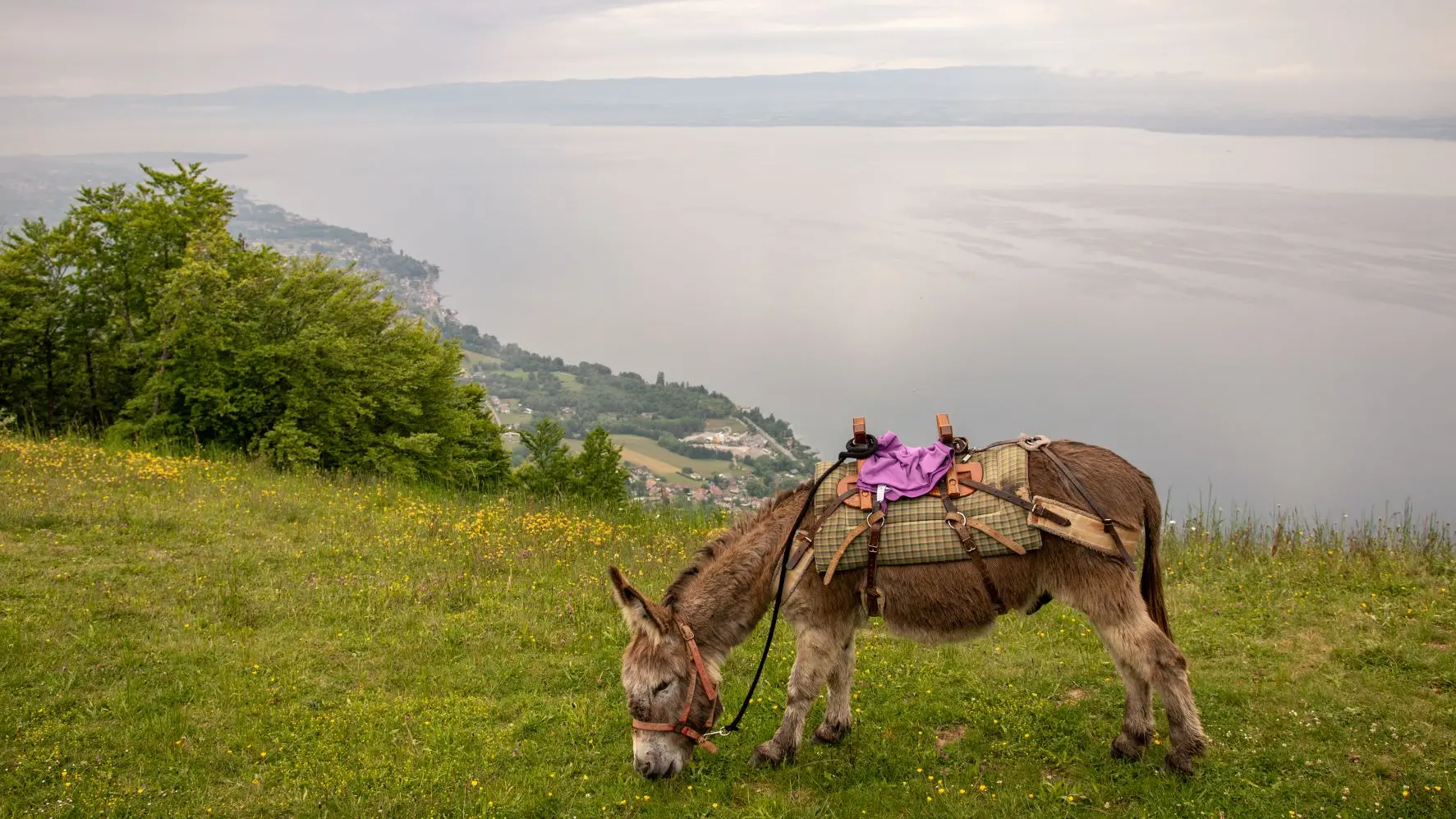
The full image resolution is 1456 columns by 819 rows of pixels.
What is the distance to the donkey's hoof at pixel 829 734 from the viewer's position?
6219mm

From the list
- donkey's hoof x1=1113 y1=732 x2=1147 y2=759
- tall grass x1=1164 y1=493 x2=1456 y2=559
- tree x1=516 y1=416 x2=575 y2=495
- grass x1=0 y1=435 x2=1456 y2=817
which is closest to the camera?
grass x1=0 y1=435 x2=1456 y2=817

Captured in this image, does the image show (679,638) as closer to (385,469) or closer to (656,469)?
(385,469)

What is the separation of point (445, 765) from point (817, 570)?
291 centimetres

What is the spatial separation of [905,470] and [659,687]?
215 cm

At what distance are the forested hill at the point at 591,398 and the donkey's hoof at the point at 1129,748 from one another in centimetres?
999

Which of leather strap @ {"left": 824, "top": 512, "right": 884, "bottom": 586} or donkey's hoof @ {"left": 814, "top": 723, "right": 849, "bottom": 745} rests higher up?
leather strap @ {"left": 824, "top": 512, "right": 884, "bottom": 586}

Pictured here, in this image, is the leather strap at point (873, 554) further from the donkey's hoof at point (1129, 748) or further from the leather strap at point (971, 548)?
the donkey's hoof at point (1129, 748)

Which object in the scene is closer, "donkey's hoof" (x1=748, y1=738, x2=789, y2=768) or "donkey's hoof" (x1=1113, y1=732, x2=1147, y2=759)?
"donkey's hoof" (x1=1113, y1=732, x2=1147, y2=759)

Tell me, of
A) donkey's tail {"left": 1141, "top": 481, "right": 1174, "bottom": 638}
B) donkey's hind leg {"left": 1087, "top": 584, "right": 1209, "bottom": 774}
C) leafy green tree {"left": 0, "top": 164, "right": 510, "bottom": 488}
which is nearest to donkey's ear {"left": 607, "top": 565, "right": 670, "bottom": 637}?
donkey's hind leg {"left": 1087, "top": 584, "right": 1209, "bottom": 774}

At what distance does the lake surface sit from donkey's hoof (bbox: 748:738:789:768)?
11.0 metres

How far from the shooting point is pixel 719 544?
20.2 ft

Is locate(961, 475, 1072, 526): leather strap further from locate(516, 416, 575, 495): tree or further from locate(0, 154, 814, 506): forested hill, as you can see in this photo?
locate(516, 416, 575, 495): tree

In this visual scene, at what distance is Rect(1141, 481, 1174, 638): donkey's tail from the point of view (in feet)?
18.3

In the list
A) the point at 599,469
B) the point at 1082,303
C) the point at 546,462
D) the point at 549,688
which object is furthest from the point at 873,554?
the point at 1082,303
